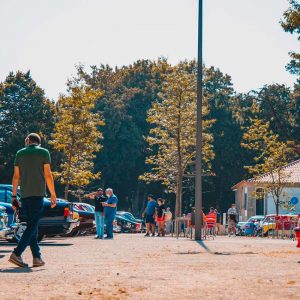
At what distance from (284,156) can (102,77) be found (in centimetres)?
2532

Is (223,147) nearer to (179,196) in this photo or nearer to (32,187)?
(179,196)

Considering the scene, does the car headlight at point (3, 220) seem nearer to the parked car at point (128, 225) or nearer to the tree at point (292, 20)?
the tree at point (292, 20)

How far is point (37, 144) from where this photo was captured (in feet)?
41.9

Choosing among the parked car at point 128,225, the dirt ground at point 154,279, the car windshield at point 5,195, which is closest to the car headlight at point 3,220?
the car windshield at point 5,195

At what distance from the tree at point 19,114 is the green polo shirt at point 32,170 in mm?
50498

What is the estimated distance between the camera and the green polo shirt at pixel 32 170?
1242 centimetres

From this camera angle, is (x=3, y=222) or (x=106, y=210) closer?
(x=3, y=222)

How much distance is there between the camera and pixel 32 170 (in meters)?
12.5

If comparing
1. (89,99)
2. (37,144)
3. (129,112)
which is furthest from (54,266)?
(129,112)

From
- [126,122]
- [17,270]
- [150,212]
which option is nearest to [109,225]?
[150,212]

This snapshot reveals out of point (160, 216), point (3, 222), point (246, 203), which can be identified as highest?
point (246, 203)

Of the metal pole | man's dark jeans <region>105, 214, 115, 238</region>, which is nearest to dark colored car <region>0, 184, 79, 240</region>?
the metal pole

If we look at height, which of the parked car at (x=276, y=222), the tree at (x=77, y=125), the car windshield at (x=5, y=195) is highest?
the tree at (x=77, y=125)

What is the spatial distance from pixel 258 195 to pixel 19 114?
20703 millimetres
